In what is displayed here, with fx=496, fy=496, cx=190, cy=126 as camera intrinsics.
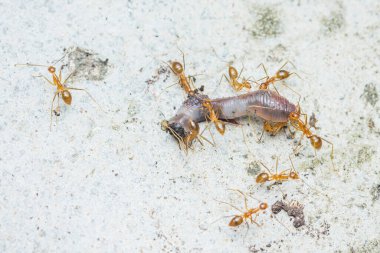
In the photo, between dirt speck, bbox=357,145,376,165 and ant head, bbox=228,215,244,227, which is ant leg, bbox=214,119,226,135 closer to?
ant head, bbox=228,215,244,227

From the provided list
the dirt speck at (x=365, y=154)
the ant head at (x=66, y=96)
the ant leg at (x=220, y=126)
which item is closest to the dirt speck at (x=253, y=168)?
the ant leg at (x=220, y=126)

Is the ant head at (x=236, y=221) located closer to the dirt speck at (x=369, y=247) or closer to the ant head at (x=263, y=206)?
the ant head at (x=263, y=206)

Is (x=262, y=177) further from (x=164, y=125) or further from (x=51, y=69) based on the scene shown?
(x=51, y=69)

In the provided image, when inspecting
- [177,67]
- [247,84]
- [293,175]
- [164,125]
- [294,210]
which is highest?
[177,67]

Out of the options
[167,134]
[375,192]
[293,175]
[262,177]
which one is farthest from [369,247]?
[167,134]

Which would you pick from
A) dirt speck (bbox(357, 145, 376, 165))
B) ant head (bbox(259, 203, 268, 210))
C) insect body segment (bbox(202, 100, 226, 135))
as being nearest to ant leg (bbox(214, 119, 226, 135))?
insect body segment (bbox(202, 100, 226, 135))

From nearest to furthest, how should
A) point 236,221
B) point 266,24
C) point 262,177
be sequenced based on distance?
point 236,221 → point 262,177 → point 266,24

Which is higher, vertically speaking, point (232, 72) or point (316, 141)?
point (232, 72)
